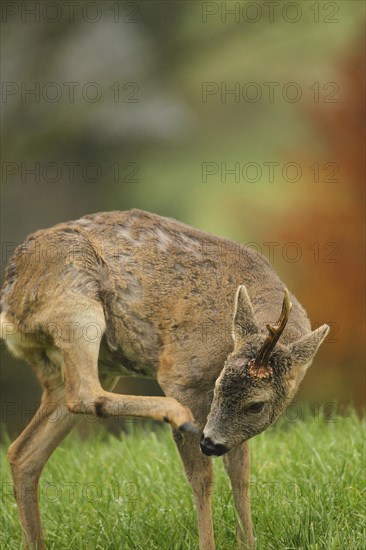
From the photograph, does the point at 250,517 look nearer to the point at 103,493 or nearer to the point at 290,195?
the point at 103,493

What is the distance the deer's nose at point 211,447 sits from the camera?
16.5ft

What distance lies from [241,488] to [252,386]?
1049 mm

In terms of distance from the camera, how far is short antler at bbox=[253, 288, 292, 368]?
15.8 feet

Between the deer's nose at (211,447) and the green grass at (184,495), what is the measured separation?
2.04 feet

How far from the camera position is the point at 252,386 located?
505cm

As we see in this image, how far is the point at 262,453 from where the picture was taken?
723 cm

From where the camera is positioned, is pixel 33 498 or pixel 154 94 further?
pixel 154 94

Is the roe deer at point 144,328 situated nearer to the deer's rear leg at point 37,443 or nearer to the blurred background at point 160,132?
the deer's rear leg at point 37,443

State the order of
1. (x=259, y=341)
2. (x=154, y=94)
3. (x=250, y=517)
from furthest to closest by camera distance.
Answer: (x=154, y=94), (x=250, y=517), (x=259, y=341)

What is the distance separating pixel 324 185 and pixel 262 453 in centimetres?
499

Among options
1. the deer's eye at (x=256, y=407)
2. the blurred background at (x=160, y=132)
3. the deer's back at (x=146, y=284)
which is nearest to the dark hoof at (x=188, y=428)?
the deer's eye at (x=256, y=407)

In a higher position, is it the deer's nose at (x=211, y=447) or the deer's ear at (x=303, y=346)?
the deer's ear at (x=303, y=346)

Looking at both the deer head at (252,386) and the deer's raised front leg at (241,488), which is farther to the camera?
the deer's raised front leg at (241,488)

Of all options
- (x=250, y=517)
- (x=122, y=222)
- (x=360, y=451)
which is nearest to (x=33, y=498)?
(x=250, y=517)
